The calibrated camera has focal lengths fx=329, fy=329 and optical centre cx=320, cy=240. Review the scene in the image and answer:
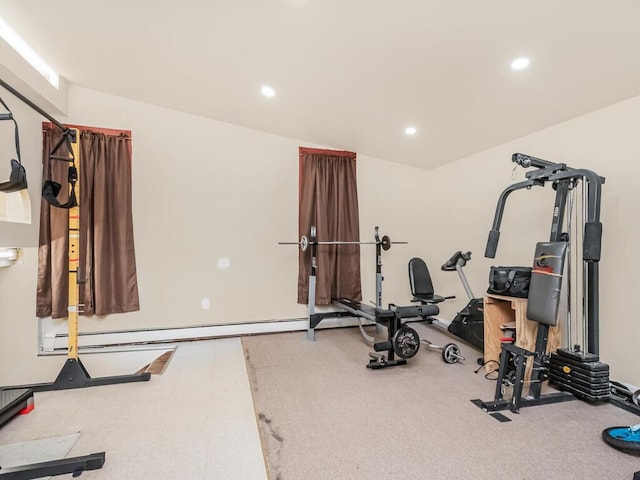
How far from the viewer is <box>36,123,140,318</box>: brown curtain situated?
3.52 m

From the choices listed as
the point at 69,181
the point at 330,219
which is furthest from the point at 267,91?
the point at 69,181

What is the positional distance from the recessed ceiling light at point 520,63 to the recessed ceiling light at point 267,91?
2071mm

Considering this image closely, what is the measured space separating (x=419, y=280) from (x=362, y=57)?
2.61m

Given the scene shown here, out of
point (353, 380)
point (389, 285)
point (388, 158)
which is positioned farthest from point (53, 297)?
point (388, 158)

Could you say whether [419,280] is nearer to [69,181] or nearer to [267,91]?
[267,91]

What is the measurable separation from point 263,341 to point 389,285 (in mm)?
2007

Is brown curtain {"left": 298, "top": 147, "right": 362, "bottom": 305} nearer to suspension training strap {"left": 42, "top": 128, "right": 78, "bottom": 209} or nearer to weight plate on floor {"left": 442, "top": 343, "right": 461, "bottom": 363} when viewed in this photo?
weight plate on floor {"left": 442, "top": 343, "right": 461, "bottom": 363}

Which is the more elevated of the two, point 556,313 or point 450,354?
point 556,313

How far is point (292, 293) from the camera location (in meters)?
4.45

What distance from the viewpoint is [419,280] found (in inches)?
160

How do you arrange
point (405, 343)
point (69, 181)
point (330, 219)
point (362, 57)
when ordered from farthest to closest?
1. point (330, 219)
2. point (405, 343)
3. point (69, 181)
4. point (362, 57)

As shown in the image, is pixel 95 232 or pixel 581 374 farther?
pixel 95 232

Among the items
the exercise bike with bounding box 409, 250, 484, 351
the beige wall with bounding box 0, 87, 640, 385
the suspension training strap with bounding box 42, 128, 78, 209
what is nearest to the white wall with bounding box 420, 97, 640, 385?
the beige wall with bounding box 0, 87, 640, 385

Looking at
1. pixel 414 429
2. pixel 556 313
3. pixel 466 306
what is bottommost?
pixel 414 429
